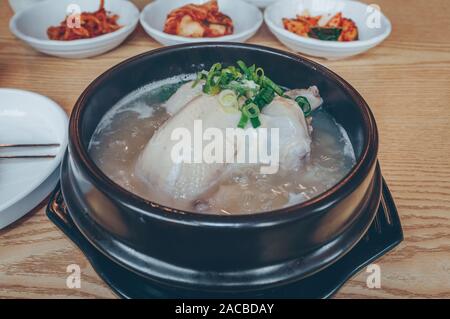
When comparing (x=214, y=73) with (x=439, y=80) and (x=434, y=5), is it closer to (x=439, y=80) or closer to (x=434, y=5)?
(x=439, y=80)

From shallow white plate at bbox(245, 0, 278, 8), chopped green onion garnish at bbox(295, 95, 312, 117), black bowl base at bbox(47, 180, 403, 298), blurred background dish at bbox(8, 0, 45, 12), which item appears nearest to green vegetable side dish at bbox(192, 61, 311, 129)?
chopped green onion garnish at bbox(295, 95, 312, 117)

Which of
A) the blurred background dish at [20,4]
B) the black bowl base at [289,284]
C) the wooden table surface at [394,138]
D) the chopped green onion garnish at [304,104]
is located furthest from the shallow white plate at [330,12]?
the blurred background dish at [20,4]

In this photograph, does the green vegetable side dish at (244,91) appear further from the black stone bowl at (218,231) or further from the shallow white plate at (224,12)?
the shallow white plate at (224,12)

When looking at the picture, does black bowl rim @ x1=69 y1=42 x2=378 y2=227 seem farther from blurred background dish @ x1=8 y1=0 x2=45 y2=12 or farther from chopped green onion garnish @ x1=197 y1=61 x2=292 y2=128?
blurred background dish @ x1=8 y1=0 x2=45 y2=12

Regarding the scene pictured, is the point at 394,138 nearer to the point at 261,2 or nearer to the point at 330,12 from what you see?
the point at 330,12
